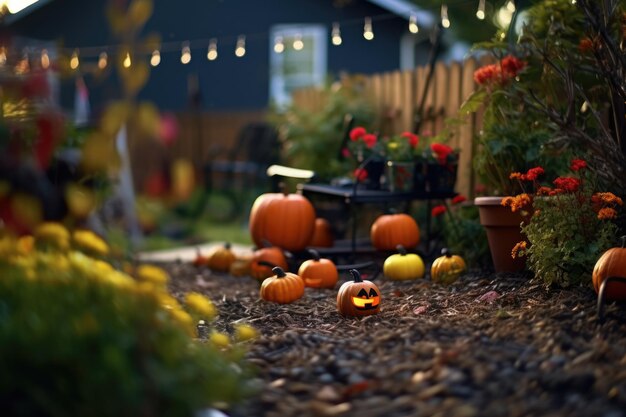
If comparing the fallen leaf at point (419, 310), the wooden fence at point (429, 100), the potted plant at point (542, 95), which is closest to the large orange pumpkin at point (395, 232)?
the potted plant at point (542, 95)

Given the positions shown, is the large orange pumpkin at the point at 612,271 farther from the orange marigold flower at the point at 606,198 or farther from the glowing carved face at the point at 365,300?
the glowing carved face at the point at 365,300

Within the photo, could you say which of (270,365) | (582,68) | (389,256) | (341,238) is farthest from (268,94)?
(270,365)

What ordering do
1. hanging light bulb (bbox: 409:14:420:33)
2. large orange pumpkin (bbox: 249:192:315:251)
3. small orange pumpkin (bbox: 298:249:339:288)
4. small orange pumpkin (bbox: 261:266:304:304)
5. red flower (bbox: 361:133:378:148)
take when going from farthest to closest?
hanging light bulb (bbox: 409:14:420:33) → red flower (bbox: 361:133:378:148) → large orange pumpkin (bbox: 249:192:315:251) → small orange pumpkin (bbox: 298:249:339:288) → small orange pumpkin (bbox: 261:266:304:304)

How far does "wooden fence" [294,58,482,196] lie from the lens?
6379 millimetres

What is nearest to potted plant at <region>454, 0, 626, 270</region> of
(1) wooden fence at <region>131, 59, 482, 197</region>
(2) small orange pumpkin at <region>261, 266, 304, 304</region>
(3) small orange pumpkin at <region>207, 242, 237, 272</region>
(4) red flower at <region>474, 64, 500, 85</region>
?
(4) red flower at <region>474, 64, 500, 85</region>

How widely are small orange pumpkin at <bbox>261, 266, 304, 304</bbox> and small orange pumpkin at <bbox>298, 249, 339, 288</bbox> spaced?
0.44 meters

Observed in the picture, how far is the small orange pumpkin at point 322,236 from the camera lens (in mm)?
6688

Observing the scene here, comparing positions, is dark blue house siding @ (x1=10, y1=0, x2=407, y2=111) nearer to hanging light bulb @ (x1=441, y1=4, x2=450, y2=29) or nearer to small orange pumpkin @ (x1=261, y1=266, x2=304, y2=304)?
hanging light bulb @ (x1=441, y1=4, x2=450, y2=29)

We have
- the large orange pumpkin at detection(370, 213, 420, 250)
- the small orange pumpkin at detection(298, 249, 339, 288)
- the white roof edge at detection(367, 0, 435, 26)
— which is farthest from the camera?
the white roof edge at detection(367, 0, 435, 26)

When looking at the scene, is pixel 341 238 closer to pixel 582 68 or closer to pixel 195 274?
pixel 195 274

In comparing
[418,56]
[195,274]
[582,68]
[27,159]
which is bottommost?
[195,274]

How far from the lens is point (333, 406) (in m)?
2.82

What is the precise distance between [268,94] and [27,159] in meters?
11.6

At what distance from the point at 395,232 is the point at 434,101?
173cm
